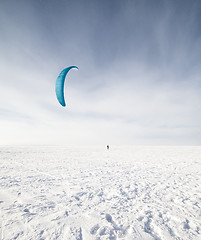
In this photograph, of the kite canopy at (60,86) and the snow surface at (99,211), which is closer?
the snow surface at (99,211)

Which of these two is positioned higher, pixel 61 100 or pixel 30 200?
pixel 61 100

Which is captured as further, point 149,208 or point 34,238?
point 149,208

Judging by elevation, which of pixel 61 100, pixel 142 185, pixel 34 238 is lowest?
pixel 34 238

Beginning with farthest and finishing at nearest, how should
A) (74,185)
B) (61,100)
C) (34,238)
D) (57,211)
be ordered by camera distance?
(61,100) → (74,185) → (57,211) → (34,238)

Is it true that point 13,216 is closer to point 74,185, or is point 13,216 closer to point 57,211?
point 57,211

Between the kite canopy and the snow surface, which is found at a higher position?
the kite canopy

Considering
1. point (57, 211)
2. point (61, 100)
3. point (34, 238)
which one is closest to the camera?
point (34, 238)

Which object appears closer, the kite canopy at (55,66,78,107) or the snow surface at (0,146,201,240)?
the snow surface at (0,146,201,240)

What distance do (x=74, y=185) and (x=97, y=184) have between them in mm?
1107

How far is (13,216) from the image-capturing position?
346 centimetres

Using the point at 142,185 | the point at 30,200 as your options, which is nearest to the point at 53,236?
the point at 30,200

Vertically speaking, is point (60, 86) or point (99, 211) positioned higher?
point (60, 86)

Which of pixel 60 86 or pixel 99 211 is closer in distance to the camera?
pixel 99 211

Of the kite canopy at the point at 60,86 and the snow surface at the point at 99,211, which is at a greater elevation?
the kite canopy at the point at 60,86
